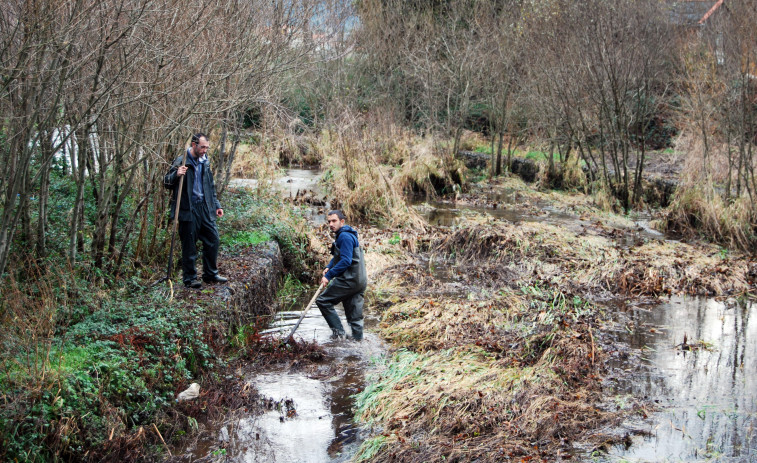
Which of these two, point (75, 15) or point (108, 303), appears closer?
point (75, 15)

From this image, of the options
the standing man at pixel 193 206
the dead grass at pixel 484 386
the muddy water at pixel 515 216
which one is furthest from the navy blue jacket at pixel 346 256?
the muddy water at pixel 515 216

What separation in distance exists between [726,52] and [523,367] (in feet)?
32.7

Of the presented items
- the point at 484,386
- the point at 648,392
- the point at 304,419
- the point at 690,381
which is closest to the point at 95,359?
the point at 304,419

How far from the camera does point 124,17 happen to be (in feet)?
21.9

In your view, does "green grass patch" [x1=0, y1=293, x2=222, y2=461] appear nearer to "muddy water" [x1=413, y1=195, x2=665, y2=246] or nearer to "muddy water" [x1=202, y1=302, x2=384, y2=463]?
"muddy water" [x1=202, y1=302, x2=384, y2=463]

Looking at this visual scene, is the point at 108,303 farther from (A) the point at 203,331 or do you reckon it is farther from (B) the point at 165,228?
(B) the point at 165,228

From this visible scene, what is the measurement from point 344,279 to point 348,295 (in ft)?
0.70

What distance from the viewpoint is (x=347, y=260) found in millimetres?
7824

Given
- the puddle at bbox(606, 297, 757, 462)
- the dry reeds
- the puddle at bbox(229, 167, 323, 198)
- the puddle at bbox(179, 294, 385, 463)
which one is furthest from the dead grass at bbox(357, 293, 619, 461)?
the puddle at bbox(229, 167, 323, 198)

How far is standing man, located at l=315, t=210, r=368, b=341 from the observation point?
7.86 meters

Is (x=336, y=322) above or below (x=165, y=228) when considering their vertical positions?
below

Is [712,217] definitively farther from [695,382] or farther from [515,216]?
[695,382]

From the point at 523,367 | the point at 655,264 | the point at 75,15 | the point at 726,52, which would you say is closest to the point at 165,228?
the point at 75,15

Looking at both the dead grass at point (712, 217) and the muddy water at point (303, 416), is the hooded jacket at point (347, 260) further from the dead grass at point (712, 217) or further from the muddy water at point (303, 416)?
the dead grass at point (712, 217)
